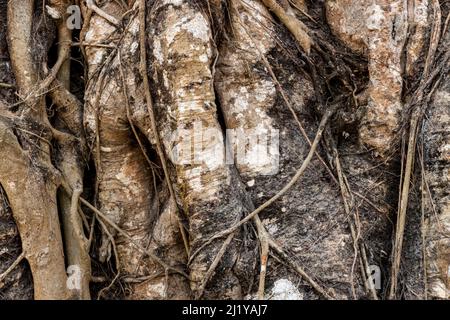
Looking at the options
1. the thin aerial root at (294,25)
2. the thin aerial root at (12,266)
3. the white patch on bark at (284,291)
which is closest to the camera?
the white patch on bark at (284,291)

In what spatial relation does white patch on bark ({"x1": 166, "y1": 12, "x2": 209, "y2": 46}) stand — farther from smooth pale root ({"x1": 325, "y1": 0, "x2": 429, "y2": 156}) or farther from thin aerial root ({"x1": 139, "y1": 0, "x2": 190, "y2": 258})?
smooth pale root ({"x1": 325, "y1": 0, "x2": 429, "y2": 156})

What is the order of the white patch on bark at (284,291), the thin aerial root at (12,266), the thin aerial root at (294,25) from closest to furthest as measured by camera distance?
the white patch on bark at (284,291), the thin aerial root at (12,266), the thin aerial root at (294,25)

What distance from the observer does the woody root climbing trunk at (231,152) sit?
98.0 inches

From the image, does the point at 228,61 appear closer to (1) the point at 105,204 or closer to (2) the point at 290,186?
(2) the point at 290,186

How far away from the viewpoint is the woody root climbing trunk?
249 cm

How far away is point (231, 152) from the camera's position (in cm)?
266

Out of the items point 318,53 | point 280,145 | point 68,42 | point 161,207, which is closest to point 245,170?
point 280,145

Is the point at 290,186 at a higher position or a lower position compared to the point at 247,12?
lower

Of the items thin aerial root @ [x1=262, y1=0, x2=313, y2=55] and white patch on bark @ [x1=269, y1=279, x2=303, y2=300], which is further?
thin aerial root @ [x1=262, y1=0, x2=313, y2=55]

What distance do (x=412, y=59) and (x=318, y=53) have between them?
476 mm

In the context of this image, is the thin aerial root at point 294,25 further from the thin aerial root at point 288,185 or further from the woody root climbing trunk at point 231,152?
the thin aerial root at point 288,185

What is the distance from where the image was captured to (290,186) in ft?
8.49

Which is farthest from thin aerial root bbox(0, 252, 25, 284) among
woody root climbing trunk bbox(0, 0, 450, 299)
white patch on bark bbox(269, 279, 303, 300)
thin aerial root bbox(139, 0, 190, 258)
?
white patch on bark bbox(269, 279, 303, 300)

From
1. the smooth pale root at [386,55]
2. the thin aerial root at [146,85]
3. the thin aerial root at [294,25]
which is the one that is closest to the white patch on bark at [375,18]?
the smooth pale root at [386,55]
